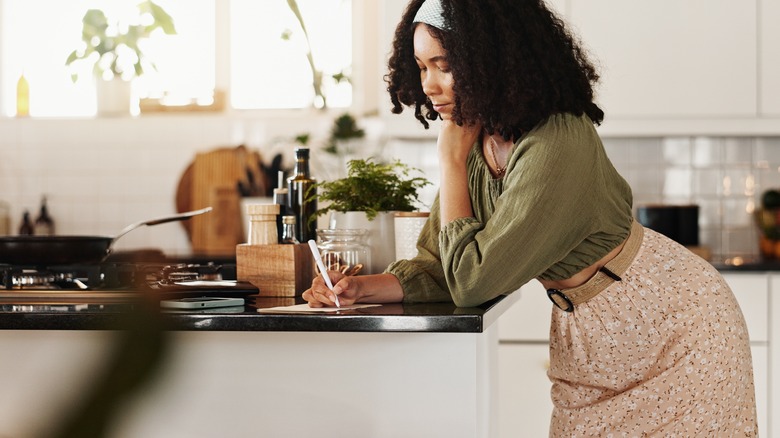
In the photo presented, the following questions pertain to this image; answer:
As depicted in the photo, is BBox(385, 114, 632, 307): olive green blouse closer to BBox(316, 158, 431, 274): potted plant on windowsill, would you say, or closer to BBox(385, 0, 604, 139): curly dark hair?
BBox(385, 0, 604, 139): curly dark hair

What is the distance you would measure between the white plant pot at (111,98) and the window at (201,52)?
0.16m

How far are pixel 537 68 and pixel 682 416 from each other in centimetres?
67

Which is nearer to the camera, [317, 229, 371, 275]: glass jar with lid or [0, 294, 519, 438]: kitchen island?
[0, 294, 519, 438]: kitchen island

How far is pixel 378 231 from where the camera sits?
2.07 m

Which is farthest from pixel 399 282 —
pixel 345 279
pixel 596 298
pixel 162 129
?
pixel 162 129

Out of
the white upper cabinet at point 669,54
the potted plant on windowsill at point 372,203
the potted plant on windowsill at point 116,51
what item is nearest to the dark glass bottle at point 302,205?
the potted plant on windowsill at point 372,203

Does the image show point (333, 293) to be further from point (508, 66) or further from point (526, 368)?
point (526, 368)

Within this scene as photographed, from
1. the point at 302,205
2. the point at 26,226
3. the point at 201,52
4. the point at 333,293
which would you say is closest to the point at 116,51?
the point at 201,52

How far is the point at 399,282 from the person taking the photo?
165cm

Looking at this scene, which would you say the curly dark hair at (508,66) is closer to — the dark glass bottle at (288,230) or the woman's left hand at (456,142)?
the woman's left hand at (456,142)

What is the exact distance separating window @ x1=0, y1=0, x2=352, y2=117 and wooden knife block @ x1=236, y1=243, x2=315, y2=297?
2.58 meters

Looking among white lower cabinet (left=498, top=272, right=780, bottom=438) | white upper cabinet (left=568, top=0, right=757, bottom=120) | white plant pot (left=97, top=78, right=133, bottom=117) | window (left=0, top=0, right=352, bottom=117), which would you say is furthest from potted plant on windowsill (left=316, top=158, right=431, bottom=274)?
white plant pot (left=97, top=78, right=133, bottom=117)

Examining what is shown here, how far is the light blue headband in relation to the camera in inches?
63.4

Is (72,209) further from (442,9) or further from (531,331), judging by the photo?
(442,9)
